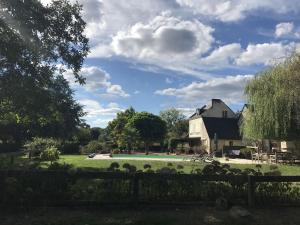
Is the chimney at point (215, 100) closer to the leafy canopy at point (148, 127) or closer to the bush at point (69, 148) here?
the leafy canopy at point (148, 127)

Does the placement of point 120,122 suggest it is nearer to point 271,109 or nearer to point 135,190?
point 271,109

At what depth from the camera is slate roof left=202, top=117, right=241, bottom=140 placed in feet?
190

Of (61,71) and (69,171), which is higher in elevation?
(61,71)

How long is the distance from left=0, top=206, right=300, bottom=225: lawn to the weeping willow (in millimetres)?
18711

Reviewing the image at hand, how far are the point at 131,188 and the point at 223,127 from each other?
51560 millimetres

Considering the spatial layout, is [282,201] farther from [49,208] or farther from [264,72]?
[264,72]

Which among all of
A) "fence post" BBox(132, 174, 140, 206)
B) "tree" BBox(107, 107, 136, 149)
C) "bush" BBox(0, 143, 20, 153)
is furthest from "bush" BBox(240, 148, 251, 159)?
"fence post" BBox(132, 174, 140, 206)

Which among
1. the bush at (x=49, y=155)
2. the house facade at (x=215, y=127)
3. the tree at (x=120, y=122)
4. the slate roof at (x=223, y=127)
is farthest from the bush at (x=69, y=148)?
the bush at (x=49, y=155)

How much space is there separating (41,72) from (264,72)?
2127cm

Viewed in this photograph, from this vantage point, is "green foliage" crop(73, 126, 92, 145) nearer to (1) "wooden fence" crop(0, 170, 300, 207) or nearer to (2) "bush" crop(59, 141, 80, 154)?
(2) "bush" crop(59, 141, 80, 154)

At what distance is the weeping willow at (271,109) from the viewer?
28562mm

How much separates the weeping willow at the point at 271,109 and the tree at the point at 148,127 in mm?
36560

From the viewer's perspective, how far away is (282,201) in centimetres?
984

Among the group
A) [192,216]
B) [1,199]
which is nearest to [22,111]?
[1,199]
